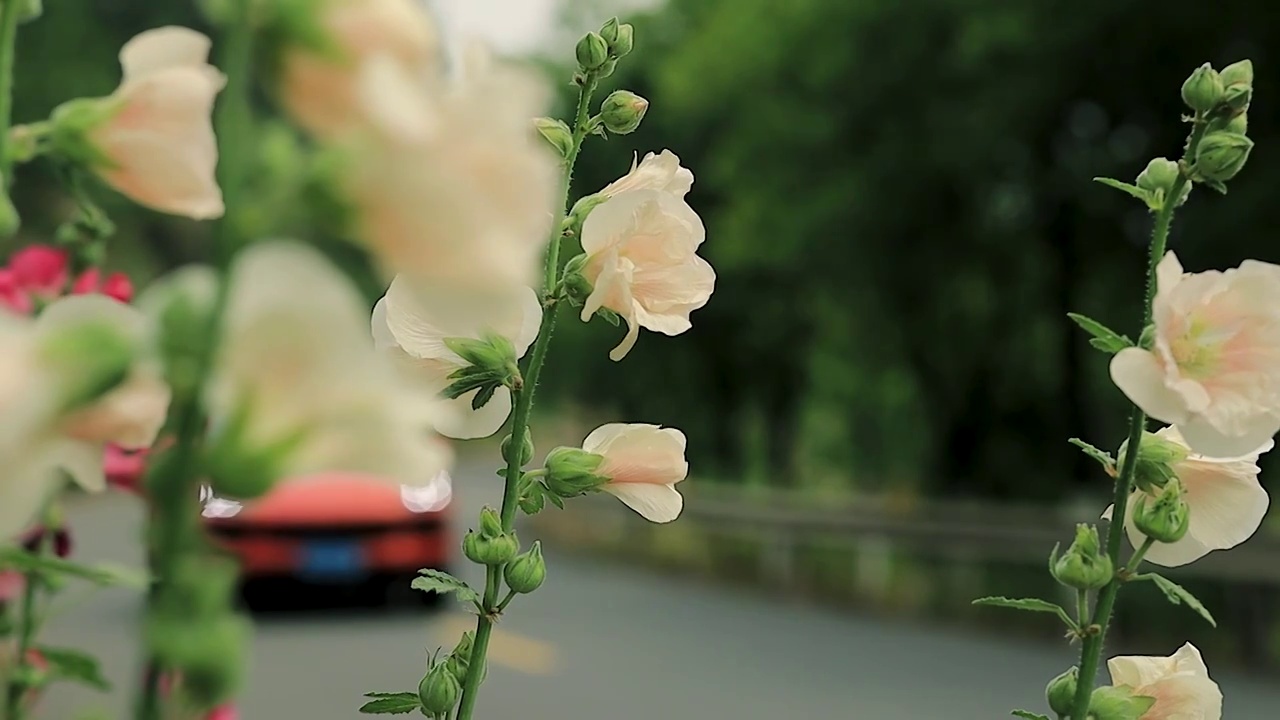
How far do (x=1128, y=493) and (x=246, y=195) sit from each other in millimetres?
571

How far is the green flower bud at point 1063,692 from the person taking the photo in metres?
0.76

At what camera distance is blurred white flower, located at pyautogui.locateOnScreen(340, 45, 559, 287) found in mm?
291

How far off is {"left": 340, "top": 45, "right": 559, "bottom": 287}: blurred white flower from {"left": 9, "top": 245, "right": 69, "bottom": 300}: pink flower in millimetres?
630

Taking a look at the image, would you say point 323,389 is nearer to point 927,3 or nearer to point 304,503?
point 304,503

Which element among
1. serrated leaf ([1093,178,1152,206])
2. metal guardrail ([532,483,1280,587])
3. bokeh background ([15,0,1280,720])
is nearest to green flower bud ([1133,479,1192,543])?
serrated leaf ([1093,178,1152,206])

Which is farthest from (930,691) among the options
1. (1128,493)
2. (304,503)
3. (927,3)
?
(1128,493)

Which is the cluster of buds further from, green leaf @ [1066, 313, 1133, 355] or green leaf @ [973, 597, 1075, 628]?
green leaf @ [973, 597, 1075, 628]

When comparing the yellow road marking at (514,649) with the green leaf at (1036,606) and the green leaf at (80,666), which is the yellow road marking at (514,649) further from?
the green leaf at (80,666)

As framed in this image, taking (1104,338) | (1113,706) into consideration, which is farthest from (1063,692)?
(1104,338)

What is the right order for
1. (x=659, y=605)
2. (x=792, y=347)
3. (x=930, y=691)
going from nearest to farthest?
(x=930, y=691) < (x=659, y=605) < (x=792, y=347)

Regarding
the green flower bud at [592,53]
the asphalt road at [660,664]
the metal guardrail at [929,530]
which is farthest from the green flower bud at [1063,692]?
the metal guardrail at [929,530]

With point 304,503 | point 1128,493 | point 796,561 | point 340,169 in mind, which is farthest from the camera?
point 796,561

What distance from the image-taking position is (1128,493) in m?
0.75

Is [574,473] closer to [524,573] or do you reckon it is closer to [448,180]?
[524,573]
